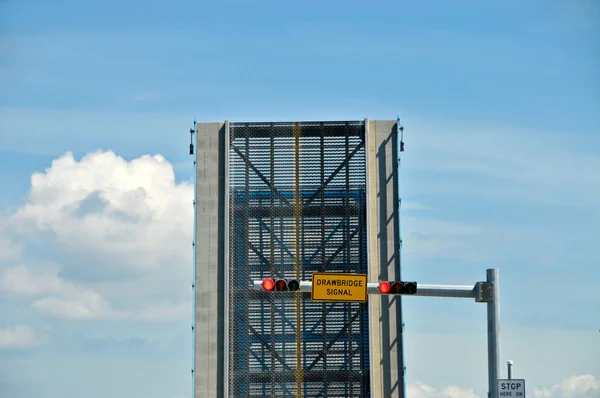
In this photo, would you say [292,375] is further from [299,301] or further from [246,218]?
[246,218]

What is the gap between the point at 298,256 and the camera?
3081 cm

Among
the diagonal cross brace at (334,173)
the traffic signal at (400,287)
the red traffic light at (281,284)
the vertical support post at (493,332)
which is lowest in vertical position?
the vertical support post at (493,332)

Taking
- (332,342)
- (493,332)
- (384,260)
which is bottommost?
(493,332)

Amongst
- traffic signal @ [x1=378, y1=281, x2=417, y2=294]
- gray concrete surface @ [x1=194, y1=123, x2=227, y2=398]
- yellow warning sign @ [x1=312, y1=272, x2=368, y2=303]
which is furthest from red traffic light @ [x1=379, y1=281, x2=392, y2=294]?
gray concrete surface @ [x1=194, y1=123, x2=227, y2=398]

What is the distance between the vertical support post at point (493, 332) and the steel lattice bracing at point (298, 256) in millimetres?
7435

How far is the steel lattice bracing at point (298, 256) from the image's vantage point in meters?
30.7

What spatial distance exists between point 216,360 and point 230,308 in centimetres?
149

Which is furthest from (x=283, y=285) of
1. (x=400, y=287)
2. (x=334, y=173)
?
(x=334, y=173)

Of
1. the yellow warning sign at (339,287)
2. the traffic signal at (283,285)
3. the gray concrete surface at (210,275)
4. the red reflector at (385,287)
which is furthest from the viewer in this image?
the gray concrete surface at (210,275)

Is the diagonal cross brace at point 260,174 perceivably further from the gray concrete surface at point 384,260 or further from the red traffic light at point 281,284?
the red traffic light at point 281,284

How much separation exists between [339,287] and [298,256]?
6828 millimetres

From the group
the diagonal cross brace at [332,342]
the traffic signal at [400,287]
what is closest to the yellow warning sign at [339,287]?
the traffic signal at [400,287]

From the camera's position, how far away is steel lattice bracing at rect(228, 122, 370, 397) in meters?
30.7

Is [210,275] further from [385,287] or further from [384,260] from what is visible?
[385,287]
